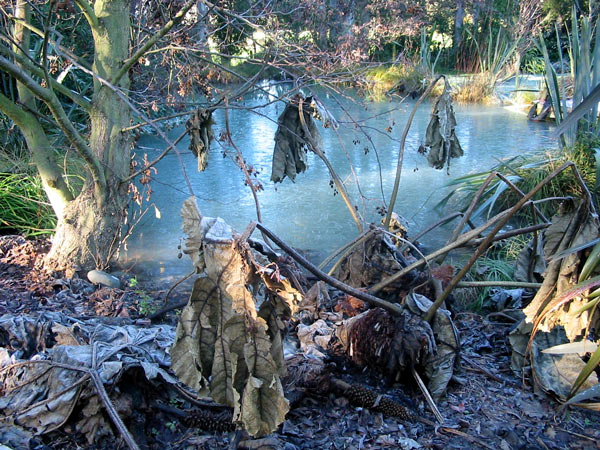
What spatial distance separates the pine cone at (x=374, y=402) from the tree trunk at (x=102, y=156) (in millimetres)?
2274

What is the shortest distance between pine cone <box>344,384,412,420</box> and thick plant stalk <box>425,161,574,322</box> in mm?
441

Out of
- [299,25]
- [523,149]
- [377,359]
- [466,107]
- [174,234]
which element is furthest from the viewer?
[299,25]

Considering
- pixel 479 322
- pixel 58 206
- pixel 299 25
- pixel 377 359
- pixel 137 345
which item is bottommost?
pixel 479 322

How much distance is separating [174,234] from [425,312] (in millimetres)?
2895

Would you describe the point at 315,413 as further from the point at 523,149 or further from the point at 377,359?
the point at 523,149

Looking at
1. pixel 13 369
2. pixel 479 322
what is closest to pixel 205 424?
pixel 13 369

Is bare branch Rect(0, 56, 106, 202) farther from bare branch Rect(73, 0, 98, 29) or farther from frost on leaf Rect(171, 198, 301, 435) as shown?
frost on leaf Rect(171, 198, 301, 435)

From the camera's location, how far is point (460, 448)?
7.14ft

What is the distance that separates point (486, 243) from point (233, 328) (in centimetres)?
122

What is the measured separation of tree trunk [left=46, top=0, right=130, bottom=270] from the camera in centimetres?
380

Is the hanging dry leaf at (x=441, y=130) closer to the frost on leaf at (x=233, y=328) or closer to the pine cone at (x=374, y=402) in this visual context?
the pine cone at (x=374, y=402)

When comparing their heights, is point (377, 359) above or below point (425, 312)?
below

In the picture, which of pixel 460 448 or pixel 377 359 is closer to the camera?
pixel 460 448

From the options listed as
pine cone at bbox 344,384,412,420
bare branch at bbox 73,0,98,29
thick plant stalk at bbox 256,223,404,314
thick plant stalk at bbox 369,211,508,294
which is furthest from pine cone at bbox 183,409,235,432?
bare branch at bbox 73,0,98,29
